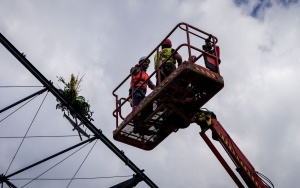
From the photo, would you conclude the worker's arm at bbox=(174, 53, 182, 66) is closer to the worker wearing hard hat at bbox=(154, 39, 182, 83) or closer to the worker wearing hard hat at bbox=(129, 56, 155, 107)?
the worker wearing hard hat at bbox=(154, 39, 182, 83)

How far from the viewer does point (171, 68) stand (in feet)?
40.7

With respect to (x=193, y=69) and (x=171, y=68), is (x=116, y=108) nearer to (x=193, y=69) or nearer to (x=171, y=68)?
(x=171, y=68)

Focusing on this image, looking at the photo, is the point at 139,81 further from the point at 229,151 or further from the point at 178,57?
the point at 229,151

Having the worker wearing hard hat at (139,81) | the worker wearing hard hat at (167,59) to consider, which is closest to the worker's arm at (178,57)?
the worker wearing hard hat at (167,59)

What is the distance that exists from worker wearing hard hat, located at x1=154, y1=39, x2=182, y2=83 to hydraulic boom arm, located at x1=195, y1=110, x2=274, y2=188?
4.27ft

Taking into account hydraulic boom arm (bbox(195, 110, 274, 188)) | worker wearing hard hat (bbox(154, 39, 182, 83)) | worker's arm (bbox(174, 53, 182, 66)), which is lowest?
hydraulic boom arm (bbox(195, 110, 274, 188))

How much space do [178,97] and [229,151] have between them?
1.85 m

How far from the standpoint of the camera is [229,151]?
1252cm

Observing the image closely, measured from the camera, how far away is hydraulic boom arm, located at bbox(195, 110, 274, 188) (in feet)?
40.3

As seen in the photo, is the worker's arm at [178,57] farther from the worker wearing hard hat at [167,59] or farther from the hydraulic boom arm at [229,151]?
the hydraulic boom arm at [229,151]

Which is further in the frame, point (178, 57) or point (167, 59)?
point (178, 57)

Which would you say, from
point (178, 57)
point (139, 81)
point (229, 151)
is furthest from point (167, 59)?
point (229, 151)

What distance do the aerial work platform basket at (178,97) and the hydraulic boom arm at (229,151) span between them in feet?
1.14

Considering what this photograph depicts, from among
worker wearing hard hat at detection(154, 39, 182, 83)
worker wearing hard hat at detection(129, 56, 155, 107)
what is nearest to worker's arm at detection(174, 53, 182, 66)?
worker wearing hard hat at detection(154, 39, 182, 83)
